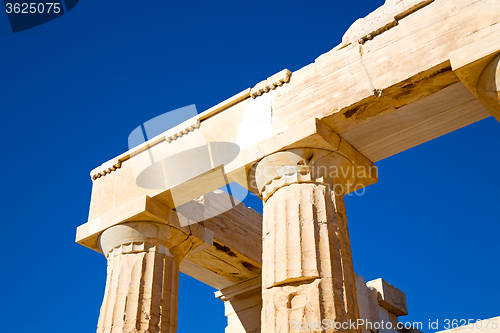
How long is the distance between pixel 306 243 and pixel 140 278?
3.59 metres

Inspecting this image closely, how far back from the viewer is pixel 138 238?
387 inches

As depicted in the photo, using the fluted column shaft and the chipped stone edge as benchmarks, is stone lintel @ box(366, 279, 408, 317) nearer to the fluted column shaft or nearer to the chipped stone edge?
the fluted column shaft

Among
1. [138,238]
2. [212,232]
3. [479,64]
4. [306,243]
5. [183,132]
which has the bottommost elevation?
[306,243]

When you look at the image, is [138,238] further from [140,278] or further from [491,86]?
[491,86]

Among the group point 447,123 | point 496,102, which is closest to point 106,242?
point 447,123

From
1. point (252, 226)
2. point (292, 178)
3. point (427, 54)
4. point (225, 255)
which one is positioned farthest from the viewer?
point (252, 226)

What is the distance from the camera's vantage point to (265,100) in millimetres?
8852

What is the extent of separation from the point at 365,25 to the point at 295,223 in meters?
3.17

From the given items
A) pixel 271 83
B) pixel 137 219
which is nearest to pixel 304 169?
pixel 271 83

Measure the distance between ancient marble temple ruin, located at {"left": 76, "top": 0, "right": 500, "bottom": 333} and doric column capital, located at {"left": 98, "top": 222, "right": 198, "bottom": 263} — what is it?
2 cm

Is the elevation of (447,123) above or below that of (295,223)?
above

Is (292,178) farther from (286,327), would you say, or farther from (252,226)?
(252,226)

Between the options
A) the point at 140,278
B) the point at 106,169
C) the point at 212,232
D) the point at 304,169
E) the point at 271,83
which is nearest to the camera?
the point at 304,169

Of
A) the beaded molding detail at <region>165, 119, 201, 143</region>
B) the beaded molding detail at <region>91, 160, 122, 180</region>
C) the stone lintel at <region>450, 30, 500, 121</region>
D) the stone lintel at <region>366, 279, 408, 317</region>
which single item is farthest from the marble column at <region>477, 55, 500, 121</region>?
the stone lintel at <region>366, 279, 408, 317</region>
